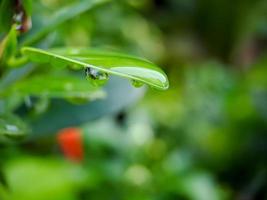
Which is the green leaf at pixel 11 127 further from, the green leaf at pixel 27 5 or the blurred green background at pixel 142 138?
the blurred green background at pixel 142 138

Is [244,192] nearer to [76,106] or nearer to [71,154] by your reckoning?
[71,154]

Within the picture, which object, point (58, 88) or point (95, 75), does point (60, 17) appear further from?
point (95, 75)

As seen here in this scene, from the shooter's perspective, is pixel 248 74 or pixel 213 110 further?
pixel 248 74

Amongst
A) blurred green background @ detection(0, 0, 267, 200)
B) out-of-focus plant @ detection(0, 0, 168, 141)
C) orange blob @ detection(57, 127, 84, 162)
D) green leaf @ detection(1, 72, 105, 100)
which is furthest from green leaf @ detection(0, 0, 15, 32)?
orange blob @ detection(57, 127, 84, 162)

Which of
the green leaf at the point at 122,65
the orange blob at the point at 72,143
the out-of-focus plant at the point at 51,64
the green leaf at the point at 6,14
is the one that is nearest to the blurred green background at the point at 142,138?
the orange blob at the point at 72,143

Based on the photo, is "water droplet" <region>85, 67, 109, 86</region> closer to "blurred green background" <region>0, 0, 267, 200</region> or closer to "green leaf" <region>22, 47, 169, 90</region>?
"green leaf" <region>22, 47, 169, 90</region>

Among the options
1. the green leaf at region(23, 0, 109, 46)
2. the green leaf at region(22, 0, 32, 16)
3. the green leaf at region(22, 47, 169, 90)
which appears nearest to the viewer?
the green leaf at region(22, 47, 169, 90)

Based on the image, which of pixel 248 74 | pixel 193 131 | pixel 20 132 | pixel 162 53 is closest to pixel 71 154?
pixel 193 131
